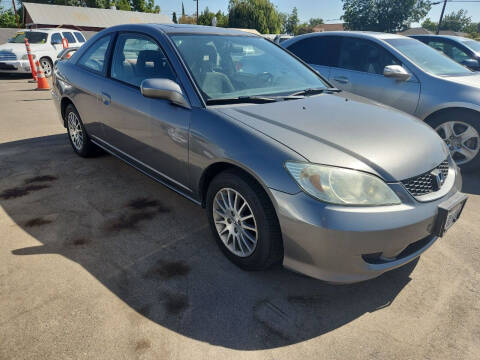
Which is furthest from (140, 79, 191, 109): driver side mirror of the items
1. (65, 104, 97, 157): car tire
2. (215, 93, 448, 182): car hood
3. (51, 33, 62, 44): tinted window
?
(51, 33, 62, 44): tinted window

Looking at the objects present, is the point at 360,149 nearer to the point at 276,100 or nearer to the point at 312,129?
the point at 312,129

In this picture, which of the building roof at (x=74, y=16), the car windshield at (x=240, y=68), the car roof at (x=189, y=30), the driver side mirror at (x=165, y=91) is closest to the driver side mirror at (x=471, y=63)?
the car windshield at (x=240, y=68)

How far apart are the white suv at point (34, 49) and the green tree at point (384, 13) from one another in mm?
49569

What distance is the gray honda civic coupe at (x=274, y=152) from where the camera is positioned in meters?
1.99

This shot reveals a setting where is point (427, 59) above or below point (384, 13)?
below

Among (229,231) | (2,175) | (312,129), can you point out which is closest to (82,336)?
(229,231)

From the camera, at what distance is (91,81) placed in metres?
3.81

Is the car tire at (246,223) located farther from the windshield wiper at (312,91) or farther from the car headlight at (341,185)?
the windshield wiper at (312,91)

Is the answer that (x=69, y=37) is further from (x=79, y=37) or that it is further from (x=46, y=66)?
(x=46, y=66)

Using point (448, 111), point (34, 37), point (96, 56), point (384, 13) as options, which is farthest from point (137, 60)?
point (384, 13)

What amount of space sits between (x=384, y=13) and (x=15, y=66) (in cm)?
5460

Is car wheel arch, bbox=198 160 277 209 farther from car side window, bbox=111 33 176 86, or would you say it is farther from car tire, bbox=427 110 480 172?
car tire, bbox=427 110 480 172

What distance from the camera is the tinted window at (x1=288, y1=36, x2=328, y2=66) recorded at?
5.51m

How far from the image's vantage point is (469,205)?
3.66 m
